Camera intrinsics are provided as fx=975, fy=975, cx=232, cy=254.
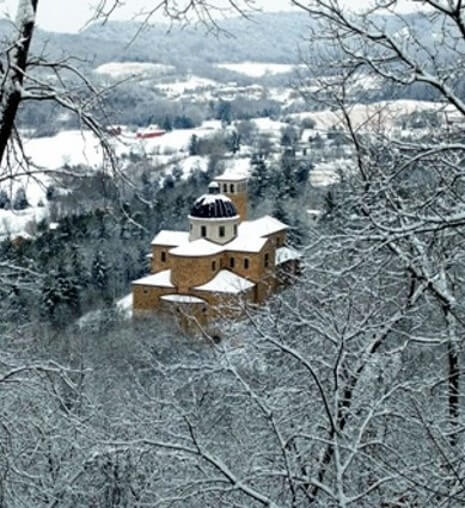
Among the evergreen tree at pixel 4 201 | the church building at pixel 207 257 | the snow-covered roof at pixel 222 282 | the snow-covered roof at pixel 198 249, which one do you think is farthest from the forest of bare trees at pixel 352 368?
the snow-covered roof at pixel 198 249

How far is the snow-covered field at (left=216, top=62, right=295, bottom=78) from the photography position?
544ft

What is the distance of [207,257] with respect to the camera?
122 feet

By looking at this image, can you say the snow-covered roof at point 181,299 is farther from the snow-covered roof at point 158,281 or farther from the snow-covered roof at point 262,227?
the snow-covered roof at point 262,227

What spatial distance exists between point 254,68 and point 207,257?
143388 mm

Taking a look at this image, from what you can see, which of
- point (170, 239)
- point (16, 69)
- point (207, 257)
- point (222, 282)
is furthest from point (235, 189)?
point (16, 69)

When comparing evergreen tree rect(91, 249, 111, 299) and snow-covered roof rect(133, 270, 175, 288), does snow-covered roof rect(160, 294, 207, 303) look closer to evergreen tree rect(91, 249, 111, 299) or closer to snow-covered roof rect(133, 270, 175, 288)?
snow-covered roof rect(133, 270, 175, 288)

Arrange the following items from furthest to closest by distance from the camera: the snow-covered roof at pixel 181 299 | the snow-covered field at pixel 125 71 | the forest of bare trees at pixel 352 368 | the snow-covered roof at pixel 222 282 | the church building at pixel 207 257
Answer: the church building at pixel 207 257 < the snow-covered roof at pixel 222 282 < the snow-covered roof at pixel 181 299 < the forest of bare trees at pixel 352 368 < the snow-covered field at pixel 125 71

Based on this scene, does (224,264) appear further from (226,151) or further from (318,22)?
(226,151)

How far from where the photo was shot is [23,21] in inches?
135

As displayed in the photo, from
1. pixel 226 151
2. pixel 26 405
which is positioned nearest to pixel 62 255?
pixel 26 405

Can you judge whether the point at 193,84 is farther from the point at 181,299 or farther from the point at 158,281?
the point at 181,299

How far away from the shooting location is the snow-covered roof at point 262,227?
40312 mm

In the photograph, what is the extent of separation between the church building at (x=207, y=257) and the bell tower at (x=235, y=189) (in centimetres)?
340

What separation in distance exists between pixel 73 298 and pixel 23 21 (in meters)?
33.9
